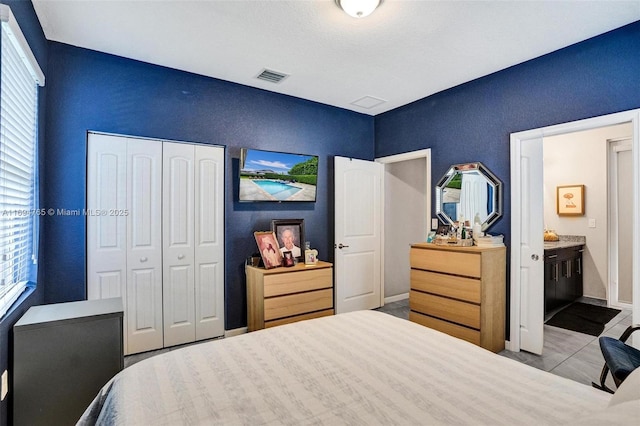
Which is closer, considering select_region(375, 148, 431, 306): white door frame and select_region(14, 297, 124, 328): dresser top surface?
select_region(14, 297, 124, 328): dresser top surface

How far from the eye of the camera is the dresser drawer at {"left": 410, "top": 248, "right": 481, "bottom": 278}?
295 centimetres

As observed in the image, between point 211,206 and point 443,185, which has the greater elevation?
point 443,185

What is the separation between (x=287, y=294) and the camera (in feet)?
10.6

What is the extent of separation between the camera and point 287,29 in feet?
8.11

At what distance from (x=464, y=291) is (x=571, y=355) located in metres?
1.08

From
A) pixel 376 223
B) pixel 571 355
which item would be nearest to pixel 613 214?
pixel 571 355

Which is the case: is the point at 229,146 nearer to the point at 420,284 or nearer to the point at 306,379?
the point at 420,284

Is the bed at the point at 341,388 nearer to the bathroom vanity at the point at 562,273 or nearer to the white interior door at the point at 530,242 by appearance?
the white interior door at the point at 530,242

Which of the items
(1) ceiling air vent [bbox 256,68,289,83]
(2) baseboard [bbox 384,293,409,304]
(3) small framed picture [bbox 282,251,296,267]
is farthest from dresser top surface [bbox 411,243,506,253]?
(1) ceiling air vent [bbox 256,68,289,83]

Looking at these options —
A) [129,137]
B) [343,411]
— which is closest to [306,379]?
[343,411]

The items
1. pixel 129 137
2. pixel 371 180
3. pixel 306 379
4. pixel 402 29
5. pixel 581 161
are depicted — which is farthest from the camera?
pixel 581 161

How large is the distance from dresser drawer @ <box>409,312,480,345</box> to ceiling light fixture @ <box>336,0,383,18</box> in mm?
2747

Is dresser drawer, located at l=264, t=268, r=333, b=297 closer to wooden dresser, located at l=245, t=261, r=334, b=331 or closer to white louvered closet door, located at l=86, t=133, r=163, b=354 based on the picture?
wooden dresser, located at l=245, t=261, r=334, b=331

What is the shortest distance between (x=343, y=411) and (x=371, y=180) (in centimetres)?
355
